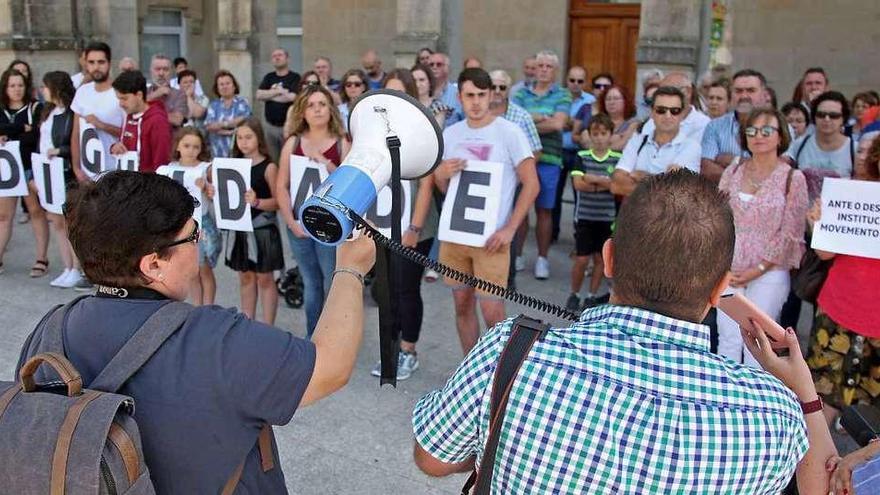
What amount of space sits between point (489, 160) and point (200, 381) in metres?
3.29

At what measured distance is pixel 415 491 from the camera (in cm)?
395

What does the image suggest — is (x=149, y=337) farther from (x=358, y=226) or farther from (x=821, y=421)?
(x=821, y=421)

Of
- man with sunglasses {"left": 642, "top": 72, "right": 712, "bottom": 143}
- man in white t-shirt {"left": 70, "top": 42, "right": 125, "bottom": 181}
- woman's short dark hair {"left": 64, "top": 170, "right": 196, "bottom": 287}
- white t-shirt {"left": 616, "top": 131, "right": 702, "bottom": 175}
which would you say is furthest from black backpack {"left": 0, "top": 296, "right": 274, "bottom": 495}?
man in white t-shirt {"left": 70, "top": 42, "right": 125, "bottom": 181}

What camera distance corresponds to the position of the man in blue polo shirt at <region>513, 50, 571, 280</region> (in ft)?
24.9

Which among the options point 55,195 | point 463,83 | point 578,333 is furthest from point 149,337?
point 55,195

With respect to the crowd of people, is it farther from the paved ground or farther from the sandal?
the paved ground

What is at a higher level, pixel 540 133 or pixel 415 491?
pixel 540 133

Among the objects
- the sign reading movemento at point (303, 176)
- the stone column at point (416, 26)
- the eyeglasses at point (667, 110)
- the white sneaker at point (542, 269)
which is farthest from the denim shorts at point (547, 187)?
the stone column at point (416, 26)

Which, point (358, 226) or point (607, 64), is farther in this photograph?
point (607, 64)

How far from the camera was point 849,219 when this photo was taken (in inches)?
162

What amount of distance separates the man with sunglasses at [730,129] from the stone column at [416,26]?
4803 millimetres

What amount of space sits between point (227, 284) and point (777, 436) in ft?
21.0

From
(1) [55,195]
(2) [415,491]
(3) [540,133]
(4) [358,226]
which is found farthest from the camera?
(3) [540,133]

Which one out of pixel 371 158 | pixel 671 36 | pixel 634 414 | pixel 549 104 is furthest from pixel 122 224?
pixel 671 36
